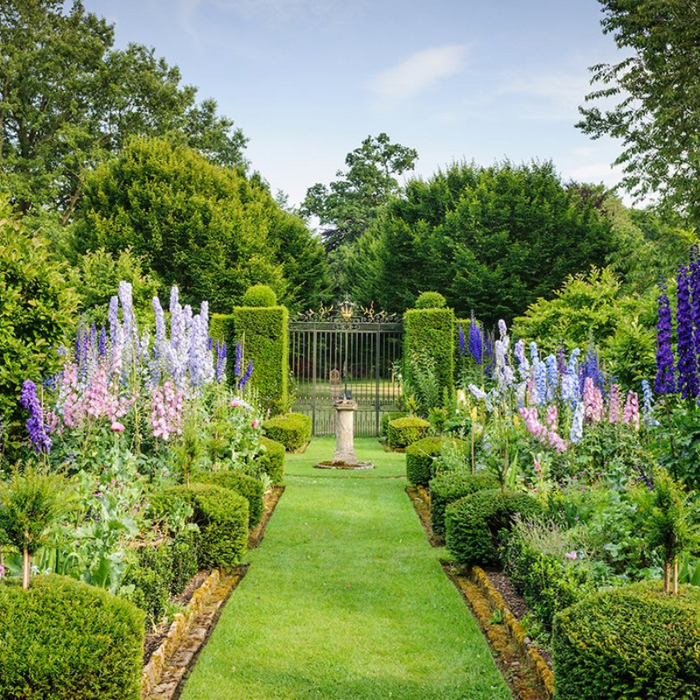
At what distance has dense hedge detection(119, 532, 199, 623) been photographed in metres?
4.05

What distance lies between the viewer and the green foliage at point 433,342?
50.7 feet

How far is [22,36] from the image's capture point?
24016mm

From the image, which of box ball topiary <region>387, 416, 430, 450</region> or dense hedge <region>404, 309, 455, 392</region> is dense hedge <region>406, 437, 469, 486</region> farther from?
dense hedge <region>404, 309, 455, 392</region>

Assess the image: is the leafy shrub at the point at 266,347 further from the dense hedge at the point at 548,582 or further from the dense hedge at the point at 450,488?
the dense hedge at the point at 548,582

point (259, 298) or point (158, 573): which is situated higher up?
point (259, 298)

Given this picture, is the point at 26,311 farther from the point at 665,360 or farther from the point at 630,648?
the point at 630,648

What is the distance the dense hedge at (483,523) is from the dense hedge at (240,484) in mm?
2073

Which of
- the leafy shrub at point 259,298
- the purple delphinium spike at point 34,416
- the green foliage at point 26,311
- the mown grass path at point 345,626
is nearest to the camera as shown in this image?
the mown grass path at point 345,626

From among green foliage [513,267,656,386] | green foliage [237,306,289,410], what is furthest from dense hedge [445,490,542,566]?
green foliage [237,306,289,410]

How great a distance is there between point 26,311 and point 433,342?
1028 cm

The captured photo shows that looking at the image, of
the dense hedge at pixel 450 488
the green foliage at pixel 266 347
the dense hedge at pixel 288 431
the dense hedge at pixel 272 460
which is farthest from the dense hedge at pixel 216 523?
the green foliage at pixel 266 347

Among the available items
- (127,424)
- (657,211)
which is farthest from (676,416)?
(657,211)

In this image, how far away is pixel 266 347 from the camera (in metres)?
15.3

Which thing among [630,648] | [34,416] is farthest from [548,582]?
[34,416]
